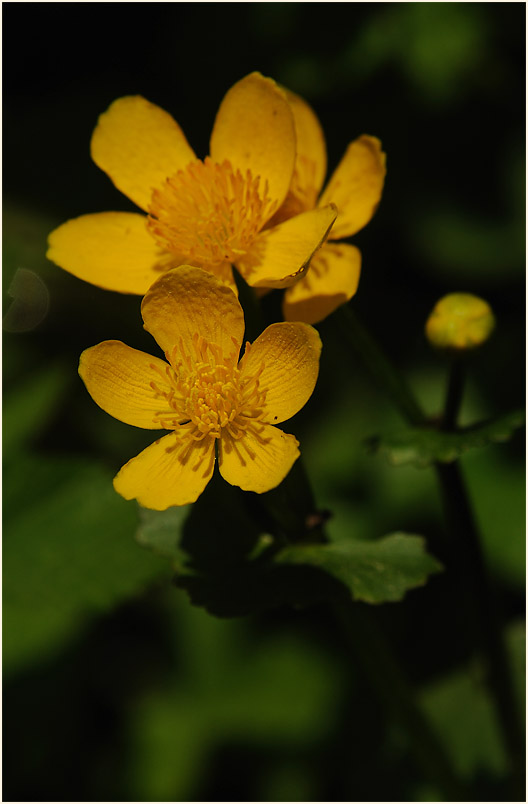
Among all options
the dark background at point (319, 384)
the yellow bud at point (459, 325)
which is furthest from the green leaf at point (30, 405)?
the yellow bud at point (459, 325)

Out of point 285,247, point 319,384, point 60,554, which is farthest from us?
point 319,384

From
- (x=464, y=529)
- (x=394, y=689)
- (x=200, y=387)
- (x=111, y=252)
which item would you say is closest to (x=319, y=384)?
(x=464, y=529)

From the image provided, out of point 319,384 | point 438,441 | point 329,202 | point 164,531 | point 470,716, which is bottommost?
point 470,716

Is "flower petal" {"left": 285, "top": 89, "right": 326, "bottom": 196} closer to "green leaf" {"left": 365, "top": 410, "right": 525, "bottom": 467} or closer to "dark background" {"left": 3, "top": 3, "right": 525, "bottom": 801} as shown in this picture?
"green leaf" {"left": 365, "top": 410, "right": 525, "bottom": 467}

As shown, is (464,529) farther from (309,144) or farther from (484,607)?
(309,144)

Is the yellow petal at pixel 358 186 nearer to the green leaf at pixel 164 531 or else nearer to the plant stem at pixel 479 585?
the plant stem at pixel 479 585

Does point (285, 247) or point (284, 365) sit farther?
point (285, 247)
